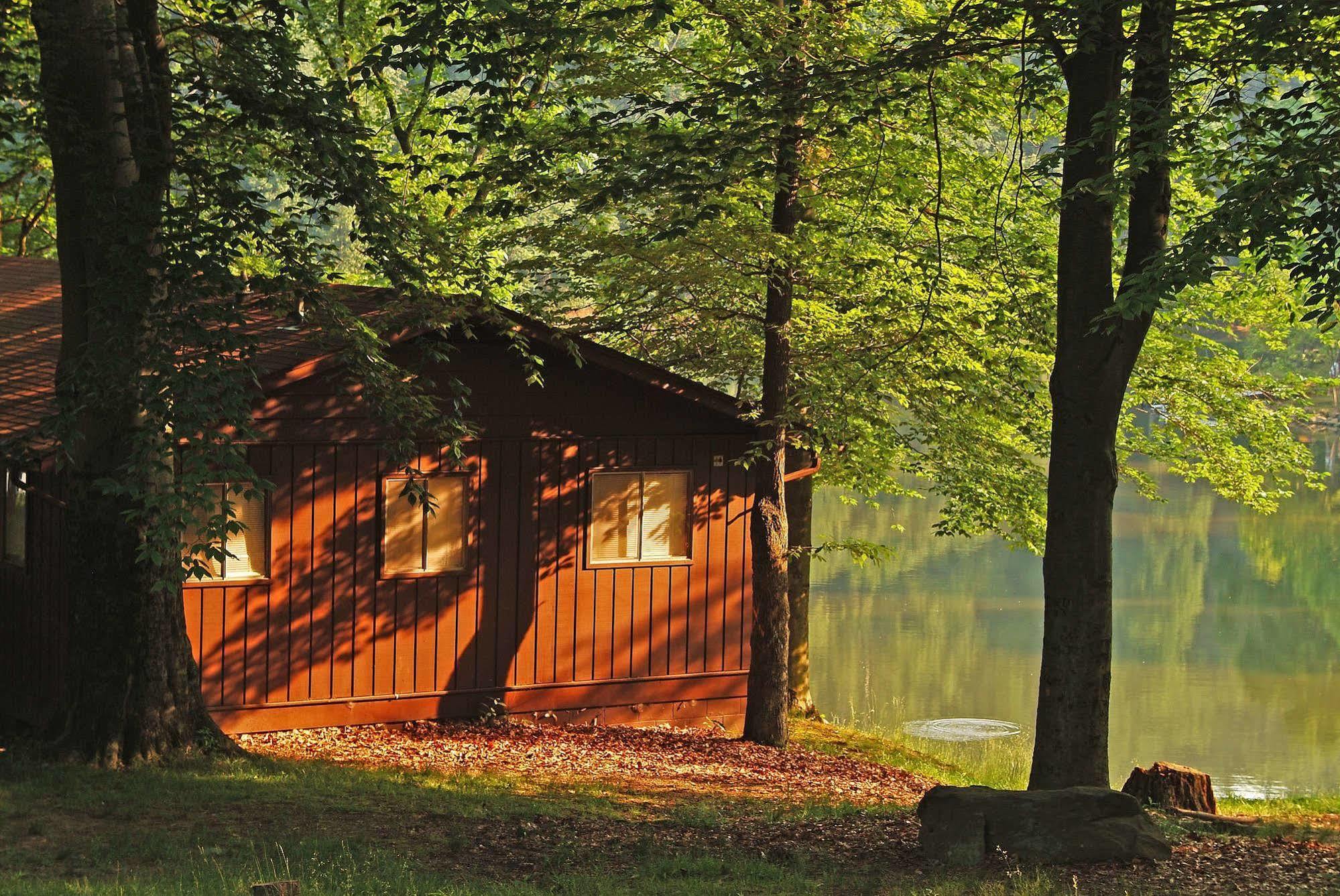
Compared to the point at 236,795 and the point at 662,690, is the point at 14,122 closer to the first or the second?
the point at 236,795

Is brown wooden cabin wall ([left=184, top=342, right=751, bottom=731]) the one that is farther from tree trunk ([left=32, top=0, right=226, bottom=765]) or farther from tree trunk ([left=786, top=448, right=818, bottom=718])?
tree trunk ([left=786, top=448, right=818, bottom=718])

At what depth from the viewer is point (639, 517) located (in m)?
14.2

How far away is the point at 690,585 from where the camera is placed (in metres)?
14.6

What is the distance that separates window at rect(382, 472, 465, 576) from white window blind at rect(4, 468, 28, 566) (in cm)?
324

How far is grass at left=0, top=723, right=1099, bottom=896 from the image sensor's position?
7.07 m

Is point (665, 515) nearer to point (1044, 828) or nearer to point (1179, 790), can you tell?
point (1179, 790)

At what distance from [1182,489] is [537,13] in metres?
46.3

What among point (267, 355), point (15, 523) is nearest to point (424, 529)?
point (267, 355)

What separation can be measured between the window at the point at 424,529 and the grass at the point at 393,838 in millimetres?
2807

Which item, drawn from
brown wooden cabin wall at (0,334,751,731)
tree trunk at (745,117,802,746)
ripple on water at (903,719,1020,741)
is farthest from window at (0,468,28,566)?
ripple on water at (903,719,1020,741)

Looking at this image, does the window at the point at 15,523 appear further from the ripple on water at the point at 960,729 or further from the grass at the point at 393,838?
the ripple on water at the point at 960,729

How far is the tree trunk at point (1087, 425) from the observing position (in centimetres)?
899

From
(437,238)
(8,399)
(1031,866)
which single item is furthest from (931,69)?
(8,399)

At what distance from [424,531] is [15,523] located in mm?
3810
